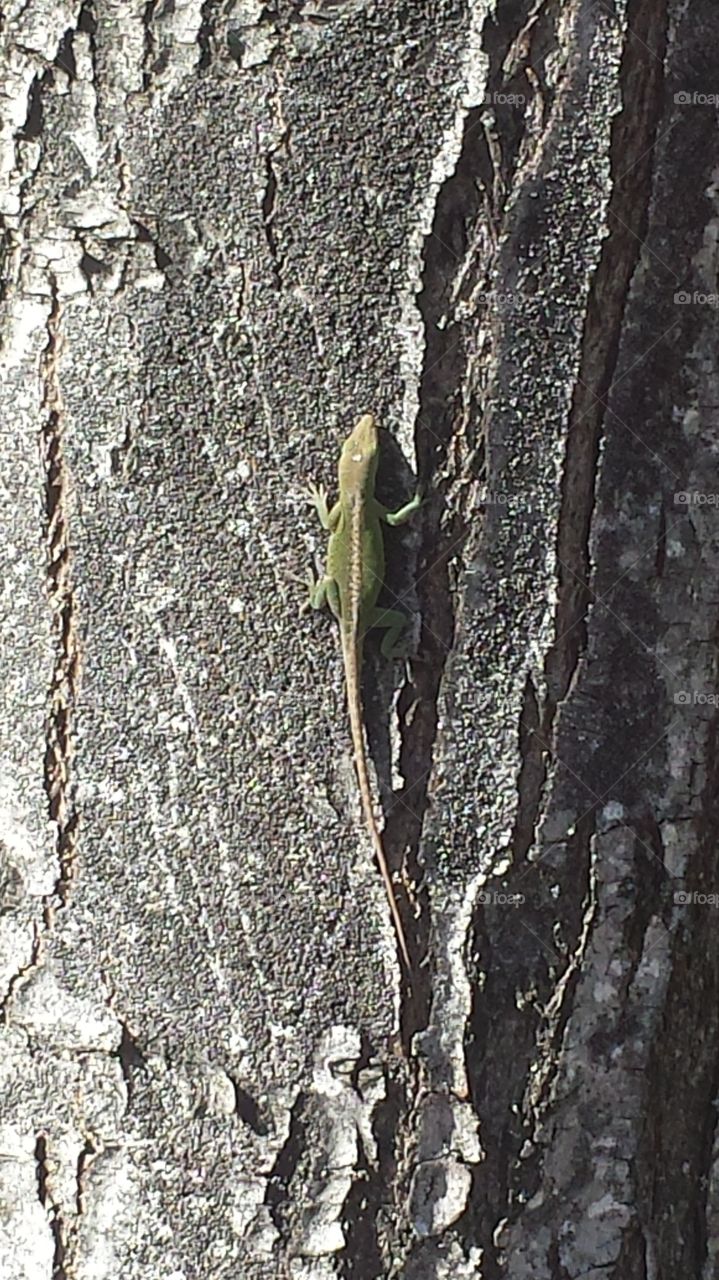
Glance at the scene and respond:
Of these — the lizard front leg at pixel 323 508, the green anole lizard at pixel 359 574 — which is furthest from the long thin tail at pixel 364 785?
the lizard front leg at pixel 323 508

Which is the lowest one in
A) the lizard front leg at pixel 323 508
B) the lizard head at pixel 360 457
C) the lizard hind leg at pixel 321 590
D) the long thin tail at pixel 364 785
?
the long thin tail at pixel 364 785

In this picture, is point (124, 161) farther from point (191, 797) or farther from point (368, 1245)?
point (368, 1245)

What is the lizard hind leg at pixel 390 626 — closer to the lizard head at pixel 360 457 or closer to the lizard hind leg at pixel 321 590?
the lizard hind leg at pixel 321 590

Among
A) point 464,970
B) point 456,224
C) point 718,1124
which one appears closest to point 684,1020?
point 718,1124

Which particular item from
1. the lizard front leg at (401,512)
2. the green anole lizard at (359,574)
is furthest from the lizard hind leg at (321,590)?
the lizard front leg at (401,512)

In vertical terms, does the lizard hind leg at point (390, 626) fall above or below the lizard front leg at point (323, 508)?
below

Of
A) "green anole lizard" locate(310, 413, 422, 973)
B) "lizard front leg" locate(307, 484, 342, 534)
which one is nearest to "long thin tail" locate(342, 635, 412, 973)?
"green anole lizard" locate(310, 413, 422, 973)

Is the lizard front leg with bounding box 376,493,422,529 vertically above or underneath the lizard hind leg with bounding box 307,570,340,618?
above

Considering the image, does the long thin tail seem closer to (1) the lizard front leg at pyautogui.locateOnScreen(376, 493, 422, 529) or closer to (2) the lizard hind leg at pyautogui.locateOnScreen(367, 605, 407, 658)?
(2) the lizard hind leg at pyautogui.locateOnScreen(367, 605, 407, 658)
